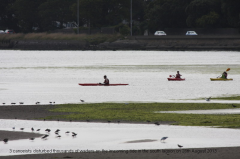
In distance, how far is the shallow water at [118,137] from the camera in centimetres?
1543

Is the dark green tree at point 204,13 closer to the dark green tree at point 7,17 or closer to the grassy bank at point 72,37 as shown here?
the grassy bank at point 72,37

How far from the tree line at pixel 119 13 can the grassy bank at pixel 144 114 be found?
85.2 metres

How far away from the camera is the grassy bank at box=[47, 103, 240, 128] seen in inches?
796

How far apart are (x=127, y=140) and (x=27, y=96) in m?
15.8

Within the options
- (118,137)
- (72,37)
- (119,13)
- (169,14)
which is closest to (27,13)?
(119,13)

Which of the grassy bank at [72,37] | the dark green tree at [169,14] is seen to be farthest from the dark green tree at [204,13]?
the grassy bank at [72,37]

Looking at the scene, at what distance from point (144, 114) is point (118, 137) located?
567cm

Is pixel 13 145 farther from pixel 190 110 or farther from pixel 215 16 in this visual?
pixel 215 16

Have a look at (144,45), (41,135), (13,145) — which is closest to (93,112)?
(41,135)

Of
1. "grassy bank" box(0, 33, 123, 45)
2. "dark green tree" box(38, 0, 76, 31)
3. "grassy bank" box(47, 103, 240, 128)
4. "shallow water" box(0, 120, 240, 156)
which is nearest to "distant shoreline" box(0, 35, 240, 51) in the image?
"grassy bank" box(0, 33, 123, 45)

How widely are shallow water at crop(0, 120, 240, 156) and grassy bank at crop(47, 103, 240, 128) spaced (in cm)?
135

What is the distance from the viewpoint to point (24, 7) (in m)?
159

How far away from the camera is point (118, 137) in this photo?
55.6 feet

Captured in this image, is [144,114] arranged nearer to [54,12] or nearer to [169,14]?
[169,14]
